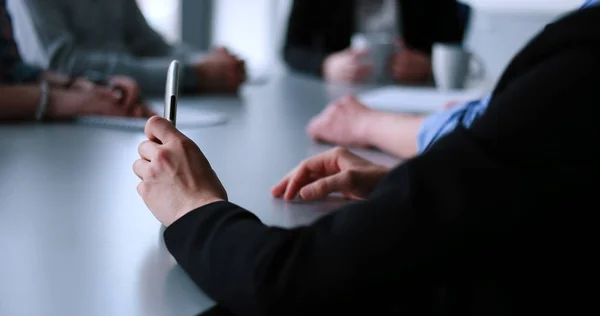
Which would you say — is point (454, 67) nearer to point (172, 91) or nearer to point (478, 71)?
point (478, 71)

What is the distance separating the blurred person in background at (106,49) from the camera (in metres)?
1.25

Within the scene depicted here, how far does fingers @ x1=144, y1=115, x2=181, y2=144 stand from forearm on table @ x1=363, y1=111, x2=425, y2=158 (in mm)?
438

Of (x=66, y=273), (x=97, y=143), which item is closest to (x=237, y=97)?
(x=97, y=143)

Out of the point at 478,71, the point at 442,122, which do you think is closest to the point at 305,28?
the point at 478,71

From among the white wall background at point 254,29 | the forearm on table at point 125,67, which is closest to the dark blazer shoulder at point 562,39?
the forearm on table at point 125,67

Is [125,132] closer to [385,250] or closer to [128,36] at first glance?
[385,250]

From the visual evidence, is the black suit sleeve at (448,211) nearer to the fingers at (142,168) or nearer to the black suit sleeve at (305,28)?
the fingers at (142,168)

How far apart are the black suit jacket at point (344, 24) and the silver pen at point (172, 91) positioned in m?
1.68

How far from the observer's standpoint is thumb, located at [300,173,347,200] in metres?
0.65

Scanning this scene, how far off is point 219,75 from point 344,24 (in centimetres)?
106

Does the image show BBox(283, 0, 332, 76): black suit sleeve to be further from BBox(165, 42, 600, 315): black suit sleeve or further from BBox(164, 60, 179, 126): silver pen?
BBox(165, 42, 600, 315): black suit sleeve

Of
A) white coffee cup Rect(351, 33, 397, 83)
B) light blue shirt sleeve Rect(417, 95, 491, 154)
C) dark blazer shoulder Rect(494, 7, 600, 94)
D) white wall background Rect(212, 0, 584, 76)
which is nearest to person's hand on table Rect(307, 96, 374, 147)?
light blue shirt sleeve Rect(417, 95, 491, 154)

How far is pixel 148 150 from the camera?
571 mm

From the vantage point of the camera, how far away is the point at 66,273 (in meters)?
0.46
